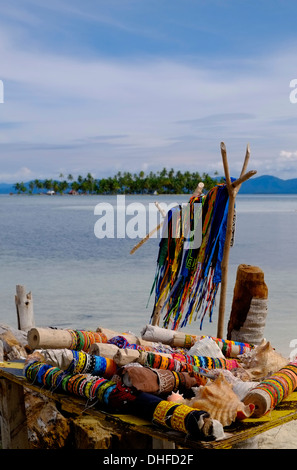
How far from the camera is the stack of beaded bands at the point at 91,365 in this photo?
11.9ft

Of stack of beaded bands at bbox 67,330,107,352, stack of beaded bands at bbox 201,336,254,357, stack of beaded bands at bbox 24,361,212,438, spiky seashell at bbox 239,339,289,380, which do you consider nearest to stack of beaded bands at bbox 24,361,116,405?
stack of beaded bands at bbox 24,361,212,438

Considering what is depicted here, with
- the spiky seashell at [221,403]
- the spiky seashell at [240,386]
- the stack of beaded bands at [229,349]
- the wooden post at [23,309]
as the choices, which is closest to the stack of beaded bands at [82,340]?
the stack of beaded bands at [229,349]

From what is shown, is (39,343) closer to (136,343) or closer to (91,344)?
(91,344)

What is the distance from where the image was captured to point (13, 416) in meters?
4.29

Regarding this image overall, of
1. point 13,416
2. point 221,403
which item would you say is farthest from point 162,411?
point 13,416

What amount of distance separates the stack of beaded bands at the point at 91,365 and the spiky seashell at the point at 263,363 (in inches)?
35.2

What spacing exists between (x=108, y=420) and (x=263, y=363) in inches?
46.8

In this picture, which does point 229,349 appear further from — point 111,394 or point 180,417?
point 180,417

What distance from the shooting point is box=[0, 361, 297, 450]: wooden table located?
9.57 feet

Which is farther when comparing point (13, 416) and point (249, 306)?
point (249, 306)

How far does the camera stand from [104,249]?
26688mm

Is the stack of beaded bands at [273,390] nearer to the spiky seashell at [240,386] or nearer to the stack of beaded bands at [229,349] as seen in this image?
the spiky seashell at [240,386]
